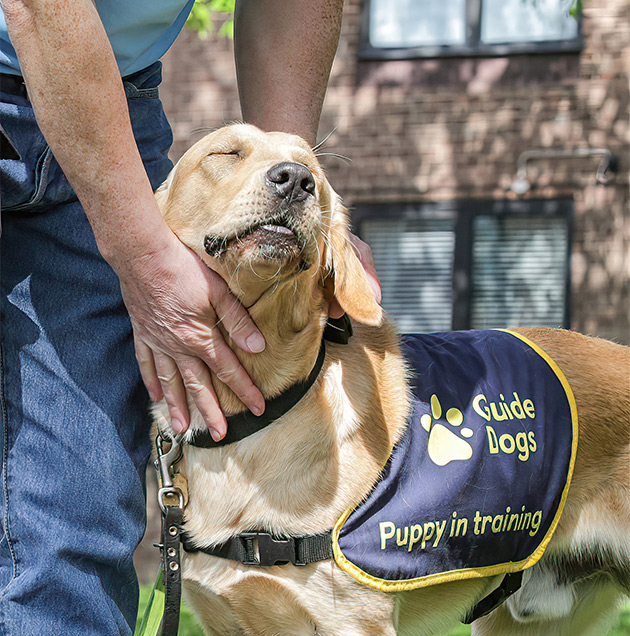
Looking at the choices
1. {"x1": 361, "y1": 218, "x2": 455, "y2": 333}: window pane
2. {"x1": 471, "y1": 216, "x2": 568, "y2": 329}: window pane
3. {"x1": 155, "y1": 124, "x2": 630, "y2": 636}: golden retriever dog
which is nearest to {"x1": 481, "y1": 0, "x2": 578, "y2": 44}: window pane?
{"x1": 471, "y1": 216, "x2": 568, "y2": 329}: window pane

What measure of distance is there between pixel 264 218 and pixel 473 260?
6.65 meters

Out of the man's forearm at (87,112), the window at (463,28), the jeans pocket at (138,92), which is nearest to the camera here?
the man's forearm at (87,112)

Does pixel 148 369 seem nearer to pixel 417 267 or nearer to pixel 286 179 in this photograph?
A: pixel 286 179

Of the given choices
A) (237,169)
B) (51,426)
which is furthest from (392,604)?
(237,169)

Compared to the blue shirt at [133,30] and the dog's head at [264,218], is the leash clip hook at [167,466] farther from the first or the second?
the blue shirt at [133,30]

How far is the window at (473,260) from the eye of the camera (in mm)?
8391

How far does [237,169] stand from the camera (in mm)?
2334

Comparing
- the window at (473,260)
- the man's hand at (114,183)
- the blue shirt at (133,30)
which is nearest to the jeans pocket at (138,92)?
the blue shirt at (133,30)

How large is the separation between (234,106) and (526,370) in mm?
6901

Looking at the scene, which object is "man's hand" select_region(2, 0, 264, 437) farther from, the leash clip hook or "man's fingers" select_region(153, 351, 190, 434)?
the leash clip hook

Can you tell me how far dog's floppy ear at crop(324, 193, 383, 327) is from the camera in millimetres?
2312

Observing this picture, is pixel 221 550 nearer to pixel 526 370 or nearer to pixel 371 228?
pixel 526 370

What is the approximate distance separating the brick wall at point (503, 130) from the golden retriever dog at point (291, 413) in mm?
5994

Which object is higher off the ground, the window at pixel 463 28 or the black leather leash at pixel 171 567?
the window at pixel 463 28
